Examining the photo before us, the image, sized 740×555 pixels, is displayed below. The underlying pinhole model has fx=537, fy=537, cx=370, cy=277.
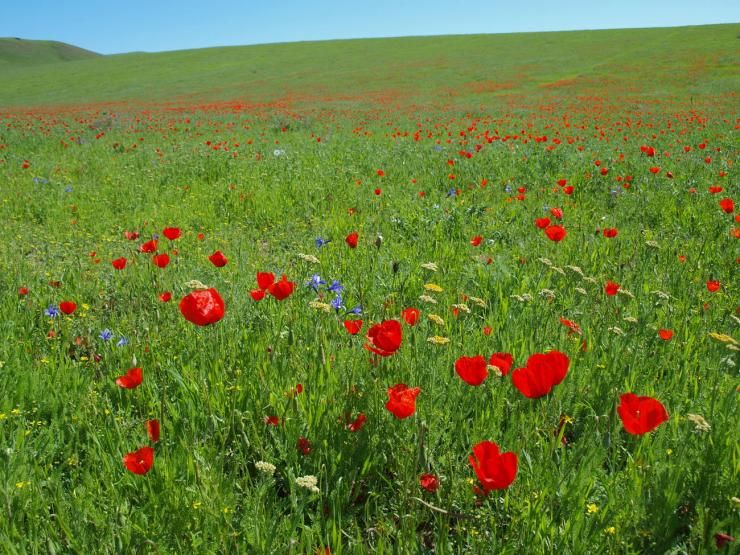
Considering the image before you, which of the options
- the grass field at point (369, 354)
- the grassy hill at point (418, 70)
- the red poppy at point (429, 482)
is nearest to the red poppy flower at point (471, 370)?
the grass field at point (369, 354)

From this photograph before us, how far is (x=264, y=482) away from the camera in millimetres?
1484

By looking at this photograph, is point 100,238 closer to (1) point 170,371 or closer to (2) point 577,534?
(1) point 170,371

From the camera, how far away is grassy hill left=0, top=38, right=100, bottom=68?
115688 mm

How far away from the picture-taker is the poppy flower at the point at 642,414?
1.32 metres

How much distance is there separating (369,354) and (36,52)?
521 feet

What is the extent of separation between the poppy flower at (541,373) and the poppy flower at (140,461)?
992 mm

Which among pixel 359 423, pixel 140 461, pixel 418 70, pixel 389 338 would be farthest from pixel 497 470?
pixel 418 70

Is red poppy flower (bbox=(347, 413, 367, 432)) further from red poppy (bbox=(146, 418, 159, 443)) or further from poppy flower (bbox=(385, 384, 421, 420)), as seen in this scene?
red poppy (bbox=(146, 418, 159, 443))

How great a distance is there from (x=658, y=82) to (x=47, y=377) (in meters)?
36.0

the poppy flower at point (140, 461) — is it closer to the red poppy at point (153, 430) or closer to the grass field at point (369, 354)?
the grass field at point (369, 354)

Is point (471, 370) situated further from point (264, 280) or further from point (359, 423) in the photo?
point (264, 280)

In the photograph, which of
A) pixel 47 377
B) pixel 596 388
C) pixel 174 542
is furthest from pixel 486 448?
pixel 47 377

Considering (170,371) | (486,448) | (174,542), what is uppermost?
(486,448)

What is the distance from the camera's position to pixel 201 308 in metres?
1.80
